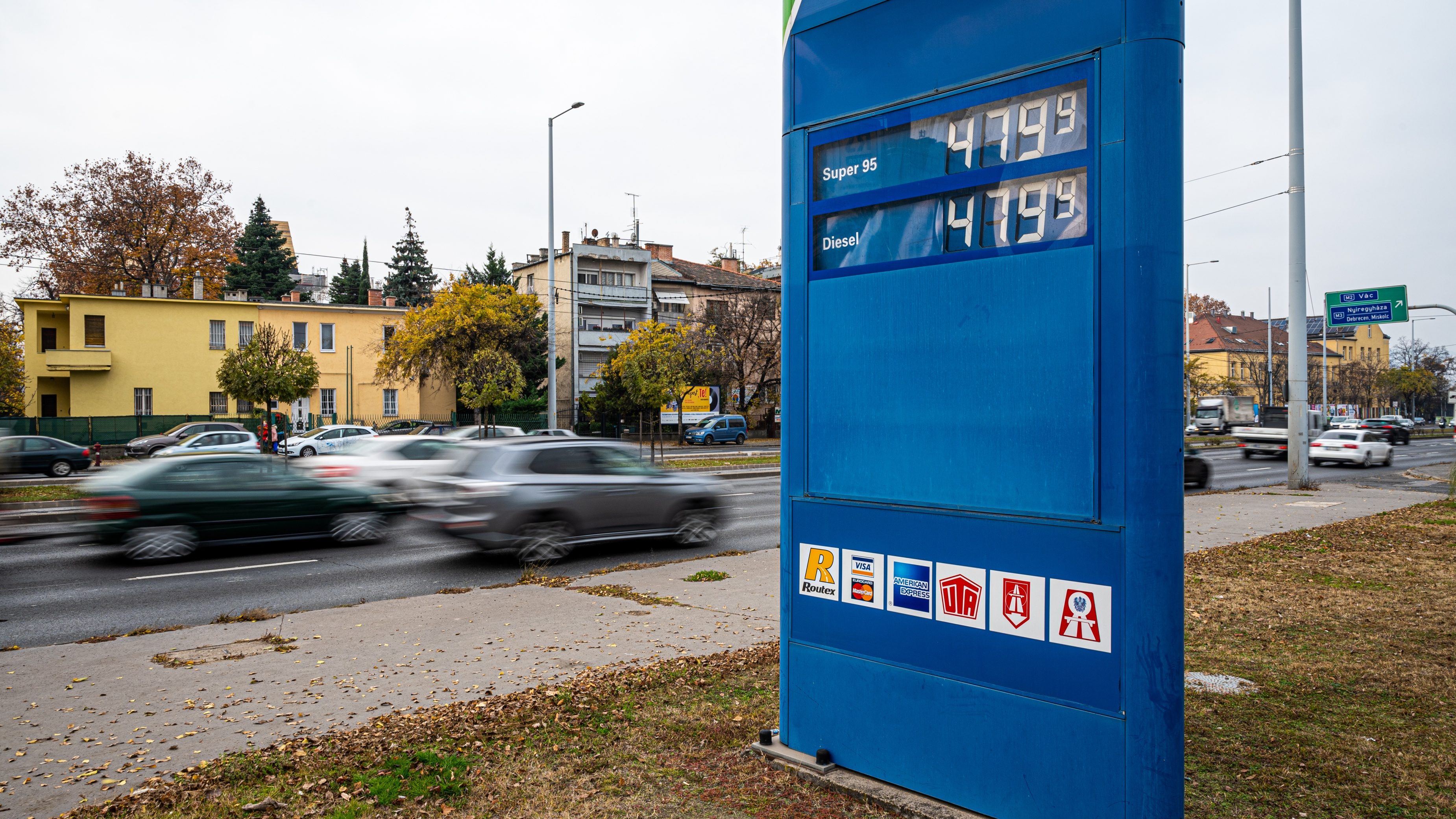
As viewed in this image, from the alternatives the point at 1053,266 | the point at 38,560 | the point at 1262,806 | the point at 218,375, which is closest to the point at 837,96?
the point at 1053,266

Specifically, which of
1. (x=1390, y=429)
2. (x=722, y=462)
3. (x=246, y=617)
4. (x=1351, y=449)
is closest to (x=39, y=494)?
(x=246, y=617)

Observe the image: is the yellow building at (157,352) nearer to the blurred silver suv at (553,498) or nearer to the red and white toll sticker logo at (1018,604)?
the blurred silver suv at (553,498)

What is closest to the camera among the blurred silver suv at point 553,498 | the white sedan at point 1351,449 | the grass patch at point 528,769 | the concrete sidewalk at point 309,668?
the grass patch at point 528,769

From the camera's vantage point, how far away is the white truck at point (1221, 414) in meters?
58.1

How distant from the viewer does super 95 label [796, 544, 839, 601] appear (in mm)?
4078

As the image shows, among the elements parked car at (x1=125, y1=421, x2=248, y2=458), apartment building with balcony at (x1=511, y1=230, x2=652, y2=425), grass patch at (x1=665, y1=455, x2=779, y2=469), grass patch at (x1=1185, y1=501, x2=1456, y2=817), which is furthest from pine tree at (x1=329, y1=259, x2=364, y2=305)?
grass patch at (x1=1185, y1=501, x2=1456, y2=817)

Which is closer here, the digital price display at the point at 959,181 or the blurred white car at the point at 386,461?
the digital price display at the point at 959,181

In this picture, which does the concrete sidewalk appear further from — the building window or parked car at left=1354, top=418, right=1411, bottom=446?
parked car at left=1354, top=418, right=1411, bottom=446

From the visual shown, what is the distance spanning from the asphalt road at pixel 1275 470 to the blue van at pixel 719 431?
23.3 metres

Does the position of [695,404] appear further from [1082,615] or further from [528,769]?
[1082,615]

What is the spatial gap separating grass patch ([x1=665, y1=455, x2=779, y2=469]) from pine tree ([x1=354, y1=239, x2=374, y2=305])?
150 feet

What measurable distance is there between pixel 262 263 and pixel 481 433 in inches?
2084

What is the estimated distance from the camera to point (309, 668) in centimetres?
624

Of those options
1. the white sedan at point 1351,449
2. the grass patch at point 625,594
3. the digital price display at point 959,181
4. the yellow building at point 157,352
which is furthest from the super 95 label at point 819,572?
the yellow building at point 157,352
